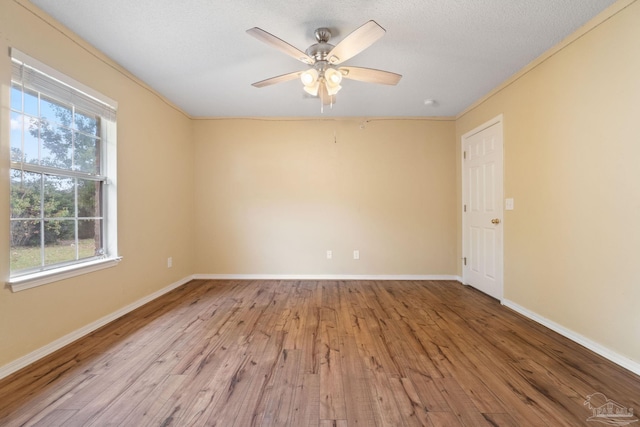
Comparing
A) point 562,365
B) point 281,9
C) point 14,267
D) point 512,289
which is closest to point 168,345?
point 14,267

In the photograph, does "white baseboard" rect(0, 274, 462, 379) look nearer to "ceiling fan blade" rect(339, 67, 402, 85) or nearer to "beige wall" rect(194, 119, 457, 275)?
"beige wall" rect(194, 119, 457, 275)

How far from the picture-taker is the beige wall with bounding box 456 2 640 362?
1678 mm

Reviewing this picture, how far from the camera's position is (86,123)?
2213mm

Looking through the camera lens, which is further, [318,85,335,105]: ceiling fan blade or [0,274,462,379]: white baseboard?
[318,85,335,105]: ceiling fan blade

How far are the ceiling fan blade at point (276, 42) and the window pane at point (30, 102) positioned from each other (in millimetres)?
1620

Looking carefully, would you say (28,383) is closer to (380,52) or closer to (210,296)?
(210,296)

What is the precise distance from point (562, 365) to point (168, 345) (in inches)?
110

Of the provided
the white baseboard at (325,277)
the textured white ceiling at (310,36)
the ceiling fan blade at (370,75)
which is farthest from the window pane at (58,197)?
the ceiling fan blade at (370,75)

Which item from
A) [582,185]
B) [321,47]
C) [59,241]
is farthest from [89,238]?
[582,185]

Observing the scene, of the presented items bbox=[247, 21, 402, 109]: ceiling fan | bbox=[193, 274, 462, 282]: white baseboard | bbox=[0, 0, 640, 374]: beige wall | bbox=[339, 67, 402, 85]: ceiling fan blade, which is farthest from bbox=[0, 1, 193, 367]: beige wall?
bbox=[339, 67, 402, 85]: ceiling fan blade

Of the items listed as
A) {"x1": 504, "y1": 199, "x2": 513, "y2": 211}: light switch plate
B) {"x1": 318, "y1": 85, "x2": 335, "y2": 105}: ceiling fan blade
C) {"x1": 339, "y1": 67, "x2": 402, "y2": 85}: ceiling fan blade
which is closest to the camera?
{"x1": 339, "y1": 67, "x2": 402, "y2": 85}: ceiling fan blade

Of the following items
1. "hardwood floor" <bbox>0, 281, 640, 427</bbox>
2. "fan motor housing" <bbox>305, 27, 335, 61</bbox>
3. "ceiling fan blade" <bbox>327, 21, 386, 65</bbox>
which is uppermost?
"fan motor housing" <bbox>305, 27, 335, 61</bbox>

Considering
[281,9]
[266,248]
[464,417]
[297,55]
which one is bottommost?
[464,417]

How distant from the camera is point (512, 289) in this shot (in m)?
2.71
